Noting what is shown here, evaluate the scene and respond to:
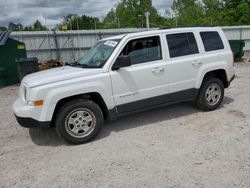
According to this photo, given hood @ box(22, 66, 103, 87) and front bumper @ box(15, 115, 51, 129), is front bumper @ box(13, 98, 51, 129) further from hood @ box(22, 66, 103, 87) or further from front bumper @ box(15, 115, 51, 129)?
hood @ box(22, 66, 103, 87)

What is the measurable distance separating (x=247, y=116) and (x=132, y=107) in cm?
255

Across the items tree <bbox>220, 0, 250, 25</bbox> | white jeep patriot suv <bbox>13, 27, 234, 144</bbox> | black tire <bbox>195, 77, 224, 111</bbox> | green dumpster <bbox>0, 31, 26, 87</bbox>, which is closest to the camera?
white jeep patriot suv <bbox>13, 27, 234, 144</bbox>

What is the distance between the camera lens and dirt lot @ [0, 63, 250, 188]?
3072 mm

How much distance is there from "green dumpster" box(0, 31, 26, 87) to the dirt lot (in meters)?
5.90

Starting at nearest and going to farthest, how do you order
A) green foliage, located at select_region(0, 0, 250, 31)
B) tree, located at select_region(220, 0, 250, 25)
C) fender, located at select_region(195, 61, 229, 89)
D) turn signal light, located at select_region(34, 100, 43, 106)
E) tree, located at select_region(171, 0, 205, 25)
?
1. turn signal light, located at select_region(34, 100, 43, 106)
2. fender, located at select_region(195, 61, 229, 89)
3. tree, located at select_region(220, 0, 250, 25)
4. green foliage, located at select_region(0, 0, 250, 31)
5. tree, located at select_region(171, 0, 205, 25)

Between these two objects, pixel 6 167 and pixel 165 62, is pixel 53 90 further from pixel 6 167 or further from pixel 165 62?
pixel 165 62

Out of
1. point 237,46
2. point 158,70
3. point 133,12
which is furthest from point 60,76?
point 133,12

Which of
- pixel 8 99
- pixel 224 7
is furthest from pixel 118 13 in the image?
pixel 8 99

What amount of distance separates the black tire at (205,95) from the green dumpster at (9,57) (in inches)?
343

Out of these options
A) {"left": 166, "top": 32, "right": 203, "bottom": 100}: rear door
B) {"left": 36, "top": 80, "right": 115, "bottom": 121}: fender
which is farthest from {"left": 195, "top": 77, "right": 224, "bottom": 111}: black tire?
{"left": 36, "top": 80, "right": 115, "bottom": 121}: fender

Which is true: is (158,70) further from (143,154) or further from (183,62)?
(143,154)

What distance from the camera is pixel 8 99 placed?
7898 mm

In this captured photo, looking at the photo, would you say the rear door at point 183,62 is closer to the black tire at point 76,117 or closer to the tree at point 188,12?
the black tire at point 76,117

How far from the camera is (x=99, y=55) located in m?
4.72
